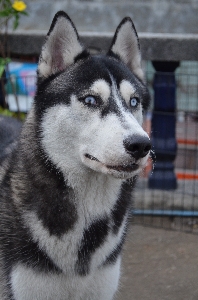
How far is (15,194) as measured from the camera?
3.53 m

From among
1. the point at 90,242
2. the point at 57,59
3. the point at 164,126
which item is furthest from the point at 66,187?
the point at 164,126

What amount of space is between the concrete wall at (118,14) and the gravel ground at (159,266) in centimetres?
221

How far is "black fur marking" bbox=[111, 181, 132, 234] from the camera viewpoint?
3.54 m

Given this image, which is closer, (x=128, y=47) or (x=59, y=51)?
(x=59, y=51)

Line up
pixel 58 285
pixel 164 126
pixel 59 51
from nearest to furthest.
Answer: pixel 58 285, pixel 59 51, pixel 164 126

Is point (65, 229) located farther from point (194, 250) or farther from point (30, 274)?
point (194, 250)

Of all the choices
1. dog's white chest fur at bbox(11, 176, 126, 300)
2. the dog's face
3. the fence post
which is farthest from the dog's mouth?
the fence post

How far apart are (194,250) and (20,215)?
2.48m

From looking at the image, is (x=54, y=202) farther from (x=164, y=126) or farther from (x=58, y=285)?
(x=164, y=126)

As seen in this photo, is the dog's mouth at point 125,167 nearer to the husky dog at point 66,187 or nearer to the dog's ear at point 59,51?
the husky dog at point 66,187

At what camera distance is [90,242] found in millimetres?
3459

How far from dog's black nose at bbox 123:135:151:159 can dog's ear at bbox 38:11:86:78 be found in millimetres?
783

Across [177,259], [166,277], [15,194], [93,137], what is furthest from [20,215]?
[177,259]

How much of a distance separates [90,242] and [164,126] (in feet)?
10.1
